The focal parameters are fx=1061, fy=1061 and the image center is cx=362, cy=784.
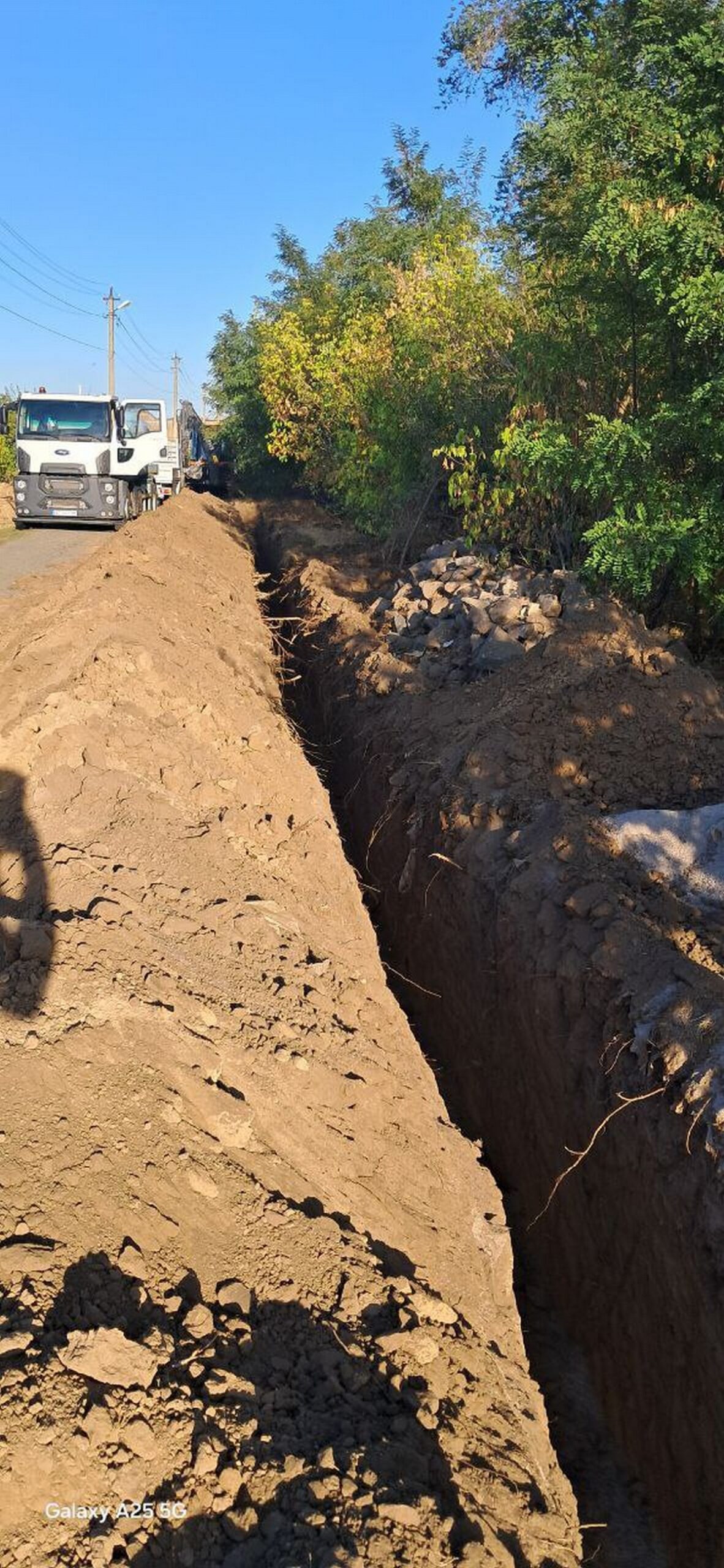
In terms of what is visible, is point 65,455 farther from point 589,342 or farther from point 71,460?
point 589,342

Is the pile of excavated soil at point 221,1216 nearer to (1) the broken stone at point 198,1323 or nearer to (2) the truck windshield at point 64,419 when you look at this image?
(1) the broken stone at point 198,1323

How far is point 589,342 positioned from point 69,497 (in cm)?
1237

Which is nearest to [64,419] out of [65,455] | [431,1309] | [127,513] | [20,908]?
[65,455]

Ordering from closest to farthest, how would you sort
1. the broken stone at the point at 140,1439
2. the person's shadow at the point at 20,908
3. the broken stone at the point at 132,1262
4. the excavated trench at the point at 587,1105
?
1. the broken stone at the point at 140,1439
2. the broken stone at the point at 132,1262
3. the person's shadow at the point at 20,908
4. the excavated trench at the point at 587,1105

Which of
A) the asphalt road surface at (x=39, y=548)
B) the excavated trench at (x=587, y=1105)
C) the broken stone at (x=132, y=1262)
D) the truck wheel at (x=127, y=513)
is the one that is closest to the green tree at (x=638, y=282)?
the excavated trench at (x=587, y=1105)

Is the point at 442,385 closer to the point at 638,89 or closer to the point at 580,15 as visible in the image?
the point at 580,15

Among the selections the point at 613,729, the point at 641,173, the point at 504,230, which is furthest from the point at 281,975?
the point at 504,230

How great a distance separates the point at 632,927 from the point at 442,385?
9.61 meters

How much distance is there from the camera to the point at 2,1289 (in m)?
2.87

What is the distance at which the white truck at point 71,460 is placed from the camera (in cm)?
1916

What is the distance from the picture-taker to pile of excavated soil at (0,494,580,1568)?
2621 mm

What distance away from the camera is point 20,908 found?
4.84 m

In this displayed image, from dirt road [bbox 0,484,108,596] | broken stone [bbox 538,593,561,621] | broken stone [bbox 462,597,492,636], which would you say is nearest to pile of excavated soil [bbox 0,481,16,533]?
dirt road [bbox 0,484,108,596]

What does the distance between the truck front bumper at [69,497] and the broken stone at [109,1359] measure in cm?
1851
